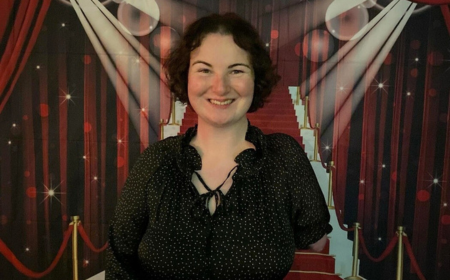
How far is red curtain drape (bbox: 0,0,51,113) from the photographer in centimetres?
179

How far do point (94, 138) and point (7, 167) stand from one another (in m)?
0.45

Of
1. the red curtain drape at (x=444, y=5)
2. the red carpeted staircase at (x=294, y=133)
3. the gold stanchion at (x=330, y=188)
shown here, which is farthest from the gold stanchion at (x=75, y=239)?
the red curtain drape at (x=444, y=5)

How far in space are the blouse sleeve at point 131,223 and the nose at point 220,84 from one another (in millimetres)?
298

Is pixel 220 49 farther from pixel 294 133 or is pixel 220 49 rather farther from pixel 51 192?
pixel 51 192

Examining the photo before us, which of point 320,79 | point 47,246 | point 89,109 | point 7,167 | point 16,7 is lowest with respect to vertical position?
point 47,246

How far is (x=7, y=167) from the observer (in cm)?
187

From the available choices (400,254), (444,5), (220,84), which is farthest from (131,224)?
(444,5)

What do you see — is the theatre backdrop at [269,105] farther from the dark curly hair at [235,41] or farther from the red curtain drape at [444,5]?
the dark curly hair at [235,41]

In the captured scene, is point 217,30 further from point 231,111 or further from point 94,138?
point 94,138

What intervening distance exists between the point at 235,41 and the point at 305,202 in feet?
1.80

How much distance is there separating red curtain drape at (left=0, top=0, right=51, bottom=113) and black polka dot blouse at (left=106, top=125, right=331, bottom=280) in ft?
3.22

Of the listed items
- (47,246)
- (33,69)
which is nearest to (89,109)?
(33,69)

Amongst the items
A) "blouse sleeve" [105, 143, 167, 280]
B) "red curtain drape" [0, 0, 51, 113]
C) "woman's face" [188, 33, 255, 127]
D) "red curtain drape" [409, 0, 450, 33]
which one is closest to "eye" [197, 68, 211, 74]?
"woman's face" [188, 33, 255, 127]

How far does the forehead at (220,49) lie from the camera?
115cm
